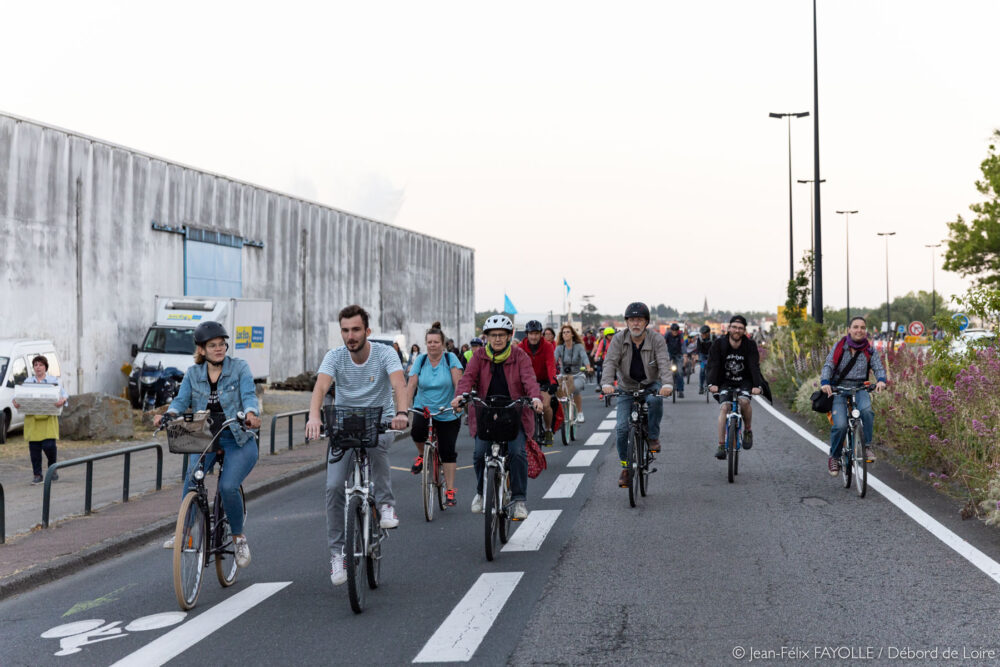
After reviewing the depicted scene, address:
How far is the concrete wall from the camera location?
72.7ft

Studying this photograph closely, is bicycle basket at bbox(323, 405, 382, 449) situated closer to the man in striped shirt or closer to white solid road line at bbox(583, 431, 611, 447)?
the man in striped shirt

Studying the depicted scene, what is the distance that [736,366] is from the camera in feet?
37.5

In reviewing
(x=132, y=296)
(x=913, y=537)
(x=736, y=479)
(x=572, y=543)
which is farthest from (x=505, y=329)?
(x=132, y=296)

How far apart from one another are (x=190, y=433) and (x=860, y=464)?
245 inches

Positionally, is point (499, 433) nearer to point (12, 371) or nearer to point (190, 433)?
point (190, 433)

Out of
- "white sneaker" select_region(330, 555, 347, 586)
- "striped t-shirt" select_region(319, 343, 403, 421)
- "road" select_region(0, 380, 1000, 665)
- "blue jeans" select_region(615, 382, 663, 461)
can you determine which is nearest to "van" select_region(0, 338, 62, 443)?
"road" select_region(0, 380, 1000, 665)

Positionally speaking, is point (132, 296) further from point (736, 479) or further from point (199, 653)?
point (199, 653)

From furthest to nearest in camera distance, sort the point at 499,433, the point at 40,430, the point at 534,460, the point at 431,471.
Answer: the point at 40,430
the point at 431,471
the point at 534,460
the point at 499,433

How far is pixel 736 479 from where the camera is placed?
11266mm

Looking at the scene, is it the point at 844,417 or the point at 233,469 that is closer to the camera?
the point at 233,469

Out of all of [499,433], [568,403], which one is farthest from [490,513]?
[568,403]

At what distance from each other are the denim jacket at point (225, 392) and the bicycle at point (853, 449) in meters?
5.79

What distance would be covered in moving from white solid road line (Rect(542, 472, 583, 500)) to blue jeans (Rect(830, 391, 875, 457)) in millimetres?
2566

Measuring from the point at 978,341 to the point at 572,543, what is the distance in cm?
633
